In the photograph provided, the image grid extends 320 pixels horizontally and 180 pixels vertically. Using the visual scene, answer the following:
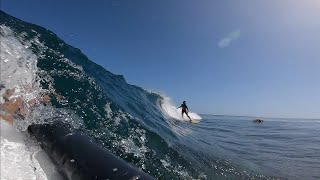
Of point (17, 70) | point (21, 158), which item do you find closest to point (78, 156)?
point (21, 158)

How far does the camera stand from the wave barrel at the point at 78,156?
3994 millimetres

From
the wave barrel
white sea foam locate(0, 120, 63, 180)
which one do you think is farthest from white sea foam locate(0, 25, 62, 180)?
the wave barrel

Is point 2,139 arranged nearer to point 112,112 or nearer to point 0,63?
point 0,63

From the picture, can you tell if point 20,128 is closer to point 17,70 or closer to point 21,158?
point 21,158

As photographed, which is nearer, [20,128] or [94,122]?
[20,128]

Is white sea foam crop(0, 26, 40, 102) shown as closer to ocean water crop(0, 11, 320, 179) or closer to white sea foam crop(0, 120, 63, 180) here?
ocean water crop(0, 11, 320, 179)

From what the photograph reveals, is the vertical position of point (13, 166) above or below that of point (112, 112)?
below

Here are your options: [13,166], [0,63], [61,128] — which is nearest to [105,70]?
[0,63]

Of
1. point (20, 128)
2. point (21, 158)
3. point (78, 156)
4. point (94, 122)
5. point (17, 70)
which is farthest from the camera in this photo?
point (94, 122)

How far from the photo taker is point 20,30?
10.8 m

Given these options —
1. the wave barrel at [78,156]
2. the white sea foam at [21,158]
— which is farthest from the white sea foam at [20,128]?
the wave barrel at [78,156]

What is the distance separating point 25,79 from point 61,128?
7.33ft

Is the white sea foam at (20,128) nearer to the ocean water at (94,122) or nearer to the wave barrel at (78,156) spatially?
the ocean water at (94,122)

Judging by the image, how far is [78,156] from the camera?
4496 millimetres
